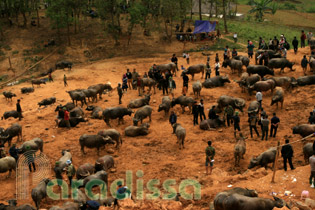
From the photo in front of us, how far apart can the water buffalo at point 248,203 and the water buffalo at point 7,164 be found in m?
11.6

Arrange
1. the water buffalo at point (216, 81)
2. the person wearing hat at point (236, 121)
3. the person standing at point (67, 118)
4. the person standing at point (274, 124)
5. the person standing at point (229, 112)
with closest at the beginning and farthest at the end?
the person standing at point (274, 124) → the person wearing hat at point (236, 121) → the person standing at point (229, 112) → the person standing at point (67, 118) → the water buffalo at point (216, 81)

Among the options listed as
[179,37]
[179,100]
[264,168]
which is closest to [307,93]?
[179,100]

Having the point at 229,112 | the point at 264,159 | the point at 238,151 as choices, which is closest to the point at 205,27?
the point at 229,112

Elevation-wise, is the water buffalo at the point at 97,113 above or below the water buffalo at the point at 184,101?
below

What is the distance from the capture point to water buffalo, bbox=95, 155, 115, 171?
17406 millimetres

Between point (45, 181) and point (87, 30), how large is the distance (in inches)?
1510

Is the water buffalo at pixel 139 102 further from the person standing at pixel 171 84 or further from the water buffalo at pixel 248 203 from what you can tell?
the water buffalo at pixel 248 203

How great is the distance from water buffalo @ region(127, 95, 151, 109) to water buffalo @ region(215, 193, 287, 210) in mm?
14667

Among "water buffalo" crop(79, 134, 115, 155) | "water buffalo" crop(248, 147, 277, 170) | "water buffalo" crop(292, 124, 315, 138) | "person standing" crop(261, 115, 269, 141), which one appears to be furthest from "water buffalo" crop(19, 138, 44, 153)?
"water buffalo" crop(292, 124, 315, 138)

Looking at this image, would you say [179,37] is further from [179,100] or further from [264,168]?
[264,168]

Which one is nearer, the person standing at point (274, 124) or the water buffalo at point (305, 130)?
the water buffalo at point (305, 130)

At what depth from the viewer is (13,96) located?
108 feet

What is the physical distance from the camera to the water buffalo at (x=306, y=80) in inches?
1037

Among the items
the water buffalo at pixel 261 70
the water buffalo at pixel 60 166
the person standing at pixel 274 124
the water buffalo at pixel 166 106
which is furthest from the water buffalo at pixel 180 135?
the water buffalo at pixel 261 70
